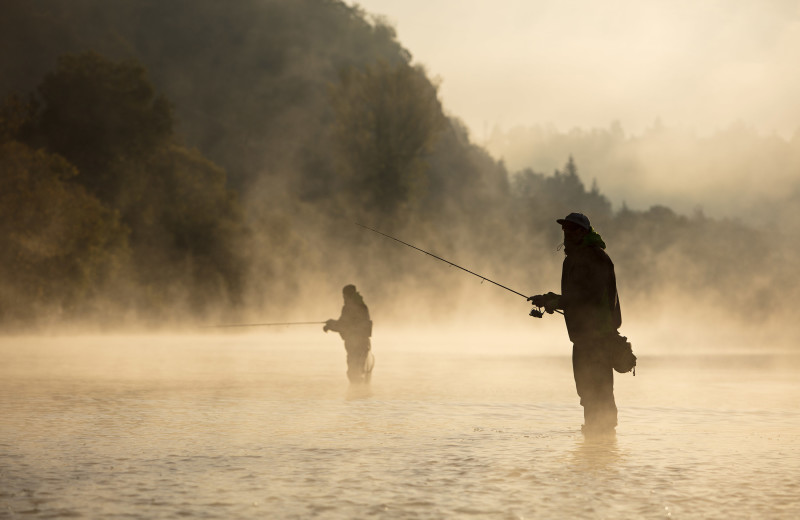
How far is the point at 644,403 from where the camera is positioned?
14.8 m

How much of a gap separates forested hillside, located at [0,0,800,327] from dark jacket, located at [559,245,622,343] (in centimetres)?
4046

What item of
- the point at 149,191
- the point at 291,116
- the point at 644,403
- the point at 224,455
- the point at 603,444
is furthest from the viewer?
the point at 291,116

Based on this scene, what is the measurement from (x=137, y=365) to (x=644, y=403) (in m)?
12.4

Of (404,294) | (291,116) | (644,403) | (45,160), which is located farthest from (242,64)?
(644,403)

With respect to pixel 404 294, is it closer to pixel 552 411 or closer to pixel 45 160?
pixel 45 160

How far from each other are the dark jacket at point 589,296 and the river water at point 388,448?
1106 mm

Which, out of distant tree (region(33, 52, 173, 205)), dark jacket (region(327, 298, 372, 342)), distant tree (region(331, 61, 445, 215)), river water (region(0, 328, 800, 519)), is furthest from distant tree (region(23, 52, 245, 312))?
river water (region(0, 328, 800, 519))

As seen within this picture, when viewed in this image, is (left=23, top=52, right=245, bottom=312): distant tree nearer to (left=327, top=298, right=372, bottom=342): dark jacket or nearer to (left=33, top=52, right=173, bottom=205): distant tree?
(left=33, top=52, right=173, bottom=205): distant tree

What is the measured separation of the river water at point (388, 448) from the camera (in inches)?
282

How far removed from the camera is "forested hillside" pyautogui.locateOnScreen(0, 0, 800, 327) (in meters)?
52.2

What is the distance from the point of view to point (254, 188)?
109m

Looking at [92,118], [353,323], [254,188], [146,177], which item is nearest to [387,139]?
[146,177]

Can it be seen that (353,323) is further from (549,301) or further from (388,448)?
(388,448)

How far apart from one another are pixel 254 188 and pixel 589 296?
99822 mm
